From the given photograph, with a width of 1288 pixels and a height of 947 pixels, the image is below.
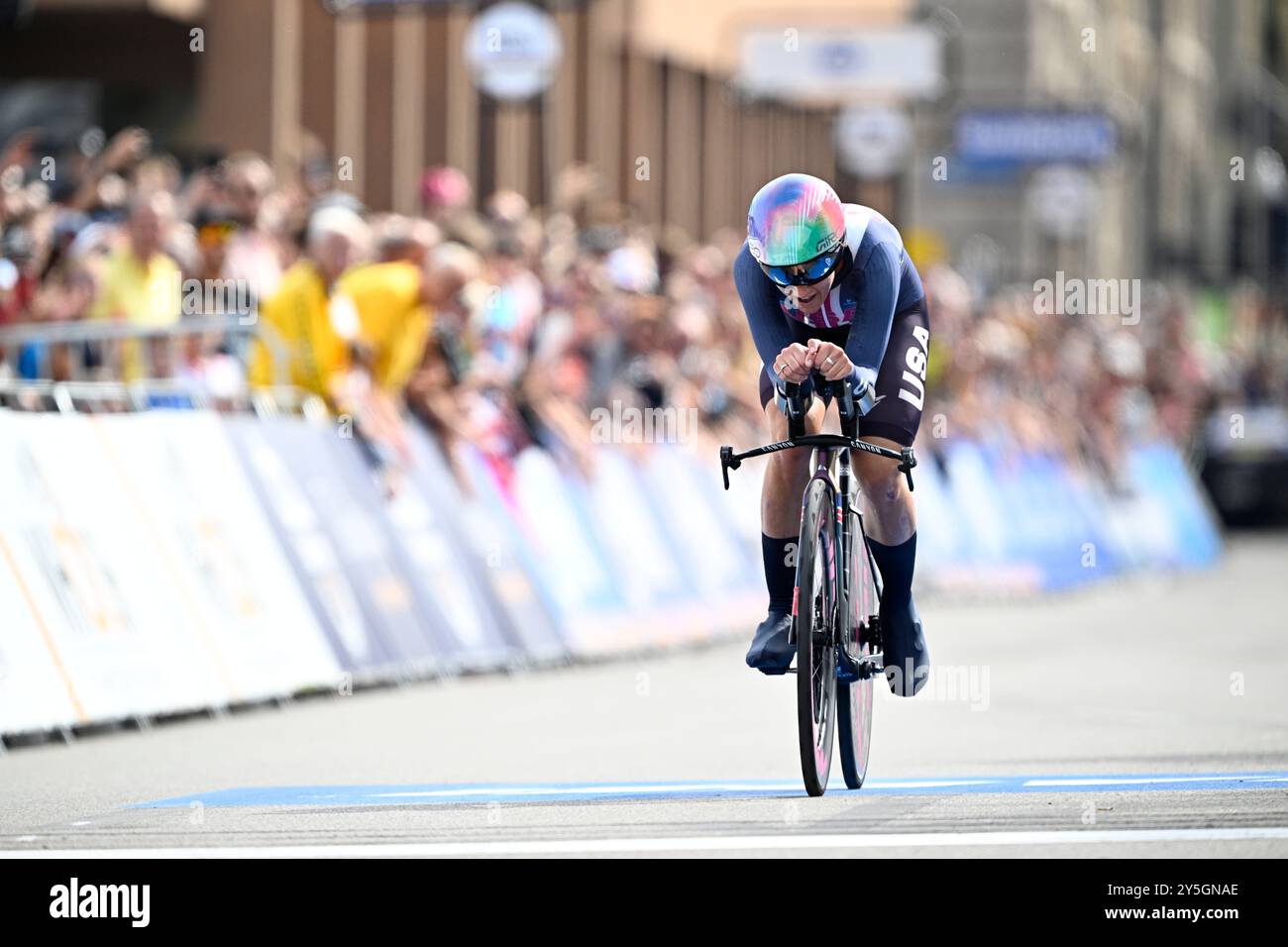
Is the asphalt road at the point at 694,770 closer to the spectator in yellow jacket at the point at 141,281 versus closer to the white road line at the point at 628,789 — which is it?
the white road line at the point at 628,789

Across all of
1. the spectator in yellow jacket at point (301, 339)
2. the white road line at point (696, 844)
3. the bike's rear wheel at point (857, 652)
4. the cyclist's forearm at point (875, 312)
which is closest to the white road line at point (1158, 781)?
the bike's rear wheel at point (857, 652)

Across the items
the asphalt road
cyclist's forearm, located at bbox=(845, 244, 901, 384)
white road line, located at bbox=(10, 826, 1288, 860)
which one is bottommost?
the asphalt road

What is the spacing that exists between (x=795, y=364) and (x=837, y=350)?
0.18 meters

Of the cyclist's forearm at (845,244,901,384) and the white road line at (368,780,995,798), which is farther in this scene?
the white road line at (368,780,995,798)

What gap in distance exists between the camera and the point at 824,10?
1644 inches

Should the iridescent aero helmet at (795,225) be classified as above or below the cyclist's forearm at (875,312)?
above

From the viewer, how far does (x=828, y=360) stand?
28.2 ft

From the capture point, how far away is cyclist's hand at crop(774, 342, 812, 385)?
864cm

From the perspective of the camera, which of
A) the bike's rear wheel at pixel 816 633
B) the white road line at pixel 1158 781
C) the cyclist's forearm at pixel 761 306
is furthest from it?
the white road line at pixel 1158 781

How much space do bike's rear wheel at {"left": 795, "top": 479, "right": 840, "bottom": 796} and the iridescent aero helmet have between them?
789mm

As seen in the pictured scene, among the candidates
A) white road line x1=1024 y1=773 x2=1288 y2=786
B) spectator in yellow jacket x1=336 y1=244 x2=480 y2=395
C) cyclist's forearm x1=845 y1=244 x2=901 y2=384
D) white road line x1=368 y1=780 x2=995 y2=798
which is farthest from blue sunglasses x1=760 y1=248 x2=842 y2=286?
spectator in yellow jacket x1=336 y1=244 x2=480 y2=395

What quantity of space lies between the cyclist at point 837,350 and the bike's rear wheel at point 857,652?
0.21ft

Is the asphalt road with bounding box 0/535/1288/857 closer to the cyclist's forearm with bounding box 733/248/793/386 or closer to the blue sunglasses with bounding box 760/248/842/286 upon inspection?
the cyclist's forearm with bounding box 733/248/793/386

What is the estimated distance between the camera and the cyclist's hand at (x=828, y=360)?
8.56 m
